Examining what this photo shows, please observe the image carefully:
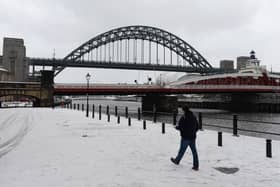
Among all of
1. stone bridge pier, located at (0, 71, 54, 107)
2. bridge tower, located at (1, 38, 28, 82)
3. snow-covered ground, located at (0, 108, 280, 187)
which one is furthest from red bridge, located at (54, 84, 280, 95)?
bridge tower, located at (1, 38, 28, 82)

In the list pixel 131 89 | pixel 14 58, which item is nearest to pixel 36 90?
pixel 131 89

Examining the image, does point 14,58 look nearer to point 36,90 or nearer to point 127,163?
point 36,90

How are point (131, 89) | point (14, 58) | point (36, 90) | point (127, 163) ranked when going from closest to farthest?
point (127, 163) < point (36, 90) < point (131, 89) < point (14, 58)

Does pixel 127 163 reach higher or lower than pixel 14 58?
lower

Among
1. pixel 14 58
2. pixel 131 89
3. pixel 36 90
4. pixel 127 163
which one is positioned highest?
pixel 14 58

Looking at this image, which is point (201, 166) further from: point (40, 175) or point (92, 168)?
point (40, 175)

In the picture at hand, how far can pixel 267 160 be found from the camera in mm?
9555

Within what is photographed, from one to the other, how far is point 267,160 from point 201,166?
2328 millimetres

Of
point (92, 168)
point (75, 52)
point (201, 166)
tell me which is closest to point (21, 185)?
point (92, 168)

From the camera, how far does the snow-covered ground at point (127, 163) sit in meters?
7.22

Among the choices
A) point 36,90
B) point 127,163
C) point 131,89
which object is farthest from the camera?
point 131,89

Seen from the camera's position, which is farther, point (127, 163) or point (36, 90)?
point (36, 90)

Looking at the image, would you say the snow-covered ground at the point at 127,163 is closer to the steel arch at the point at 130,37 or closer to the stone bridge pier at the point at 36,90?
the stone bridge pier at the point at 36,90

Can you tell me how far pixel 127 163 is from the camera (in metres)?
9.00
